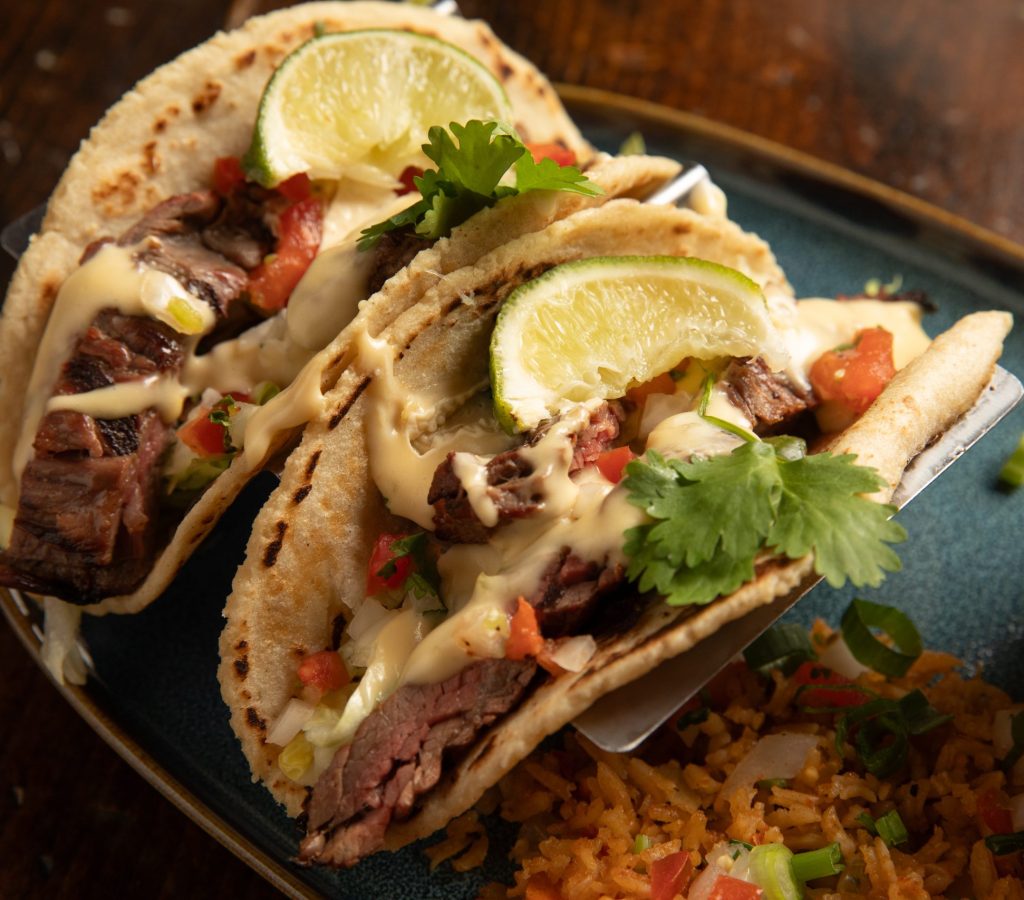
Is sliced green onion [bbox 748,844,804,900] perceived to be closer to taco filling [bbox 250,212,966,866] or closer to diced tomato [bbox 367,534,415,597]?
taco filling [bbox 250,212,966,866]

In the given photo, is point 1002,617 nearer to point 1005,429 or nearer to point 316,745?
point 1005,429

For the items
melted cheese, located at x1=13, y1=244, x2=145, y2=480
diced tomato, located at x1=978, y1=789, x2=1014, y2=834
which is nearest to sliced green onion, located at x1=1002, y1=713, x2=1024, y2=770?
diced tomato, located at x1=978, y1=789, x2=1014, y2=834

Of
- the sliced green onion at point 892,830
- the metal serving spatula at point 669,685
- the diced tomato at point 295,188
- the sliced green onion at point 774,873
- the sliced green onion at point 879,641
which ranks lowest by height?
the sliced green onion at point 774,873

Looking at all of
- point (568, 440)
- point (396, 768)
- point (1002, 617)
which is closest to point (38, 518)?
point (396, 768)

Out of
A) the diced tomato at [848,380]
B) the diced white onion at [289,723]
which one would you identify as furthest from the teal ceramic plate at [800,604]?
the diced tomato at [848,380]

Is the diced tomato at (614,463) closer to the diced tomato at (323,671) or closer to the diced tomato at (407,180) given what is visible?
the diced tomato at (323,671)

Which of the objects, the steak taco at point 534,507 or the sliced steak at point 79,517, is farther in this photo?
the sliced steak at point 79,517

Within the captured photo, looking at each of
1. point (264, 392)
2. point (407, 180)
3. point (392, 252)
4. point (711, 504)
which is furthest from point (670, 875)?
point (407, 180)
